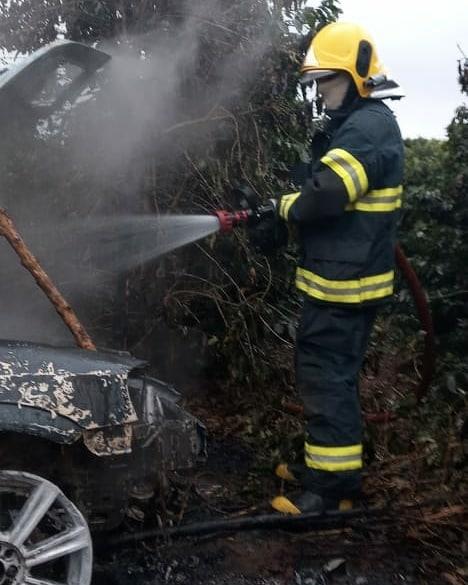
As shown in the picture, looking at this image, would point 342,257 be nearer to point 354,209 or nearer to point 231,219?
point 354,209

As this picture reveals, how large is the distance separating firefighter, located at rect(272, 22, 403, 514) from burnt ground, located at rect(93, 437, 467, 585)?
212 millimetres

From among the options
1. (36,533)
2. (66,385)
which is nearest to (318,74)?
(66,385)

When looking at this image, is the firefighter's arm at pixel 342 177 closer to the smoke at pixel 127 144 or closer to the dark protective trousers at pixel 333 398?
the dark protective trousers at pixel 333 398

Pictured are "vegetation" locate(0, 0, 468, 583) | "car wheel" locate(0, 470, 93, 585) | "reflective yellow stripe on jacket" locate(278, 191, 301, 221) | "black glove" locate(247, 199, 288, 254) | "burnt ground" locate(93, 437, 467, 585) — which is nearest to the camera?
"car wheel" locate(0, 470, 93, 585)

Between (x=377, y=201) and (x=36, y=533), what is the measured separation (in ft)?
6.73

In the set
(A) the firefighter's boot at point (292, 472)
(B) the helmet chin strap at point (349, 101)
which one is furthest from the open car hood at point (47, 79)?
(A) the firefighter's boot at point (292, 472)

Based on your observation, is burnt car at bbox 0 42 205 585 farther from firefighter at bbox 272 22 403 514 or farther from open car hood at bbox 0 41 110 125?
open car hood at bbox 0 41 110 125

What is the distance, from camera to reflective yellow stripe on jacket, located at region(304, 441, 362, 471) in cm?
382

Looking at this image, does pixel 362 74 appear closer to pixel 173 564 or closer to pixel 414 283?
pixel 414 283

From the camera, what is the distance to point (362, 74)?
3.82 metres

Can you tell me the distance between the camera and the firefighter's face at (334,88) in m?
3.86

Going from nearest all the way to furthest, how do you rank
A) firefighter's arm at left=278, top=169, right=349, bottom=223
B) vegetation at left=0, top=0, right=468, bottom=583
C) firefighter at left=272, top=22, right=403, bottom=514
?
1. firefighter's arm at left=278, top=169, right=349, bottom=223
2. firefighter at left=272, top=22, right=403, bottom=514
3. vegetation at left=0, top=0, right=468, bottom=583

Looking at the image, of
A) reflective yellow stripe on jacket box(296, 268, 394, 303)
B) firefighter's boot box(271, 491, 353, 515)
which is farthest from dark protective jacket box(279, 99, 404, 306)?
firefighter's boot box(271, 491, 353, 515)

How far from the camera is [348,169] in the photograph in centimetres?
362
